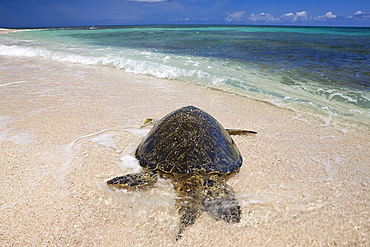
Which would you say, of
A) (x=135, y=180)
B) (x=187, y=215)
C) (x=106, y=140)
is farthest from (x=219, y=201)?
(x=106, y=140)

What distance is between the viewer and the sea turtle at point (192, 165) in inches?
94.6

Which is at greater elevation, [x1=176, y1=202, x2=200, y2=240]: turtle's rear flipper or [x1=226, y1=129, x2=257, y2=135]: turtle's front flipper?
[x1=226, y1=129, x2=257, y2=135]: turtle's front flipper

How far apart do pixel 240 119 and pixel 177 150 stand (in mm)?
2457

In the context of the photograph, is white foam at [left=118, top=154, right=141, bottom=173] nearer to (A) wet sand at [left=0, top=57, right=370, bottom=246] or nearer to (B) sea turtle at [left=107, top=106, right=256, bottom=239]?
(A) wet sand at [left=0, top=57, right=370, bottom=246]

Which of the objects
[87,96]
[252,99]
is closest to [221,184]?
[252,99]

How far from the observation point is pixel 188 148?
2.68 m

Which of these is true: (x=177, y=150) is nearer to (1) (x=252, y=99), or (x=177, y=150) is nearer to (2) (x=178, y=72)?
(1) (x=252, y=99)

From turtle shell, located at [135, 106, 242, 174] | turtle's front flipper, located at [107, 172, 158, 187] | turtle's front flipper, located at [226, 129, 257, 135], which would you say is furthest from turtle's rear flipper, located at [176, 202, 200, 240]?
turtle's front flipper, located at [226, 129, 257, 135]

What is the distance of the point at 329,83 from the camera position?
7.72 m

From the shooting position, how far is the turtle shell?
261 centimetres

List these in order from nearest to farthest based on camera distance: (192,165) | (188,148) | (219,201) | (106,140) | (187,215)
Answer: (187,215), (219,201), (192,165), (188,148), (106,140)

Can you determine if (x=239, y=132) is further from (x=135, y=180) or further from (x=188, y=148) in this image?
(x=135, y=180)

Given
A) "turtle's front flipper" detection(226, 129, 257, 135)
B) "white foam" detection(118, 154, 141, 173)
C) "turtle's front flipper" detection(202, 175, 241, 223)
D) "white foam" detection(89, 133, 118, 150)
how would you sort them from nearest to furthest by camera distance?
1. "turtle's front flipper" detection(202, 175, 241, 223)
2. "white foam" detection(118, 154, 141, 173)
3. "white foam" detection(89, 133, 118, 150)
4. "turtle's front flipper" detection(226, 129, 257, 135)

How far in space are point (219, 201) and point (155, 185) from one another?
709 millimetres
